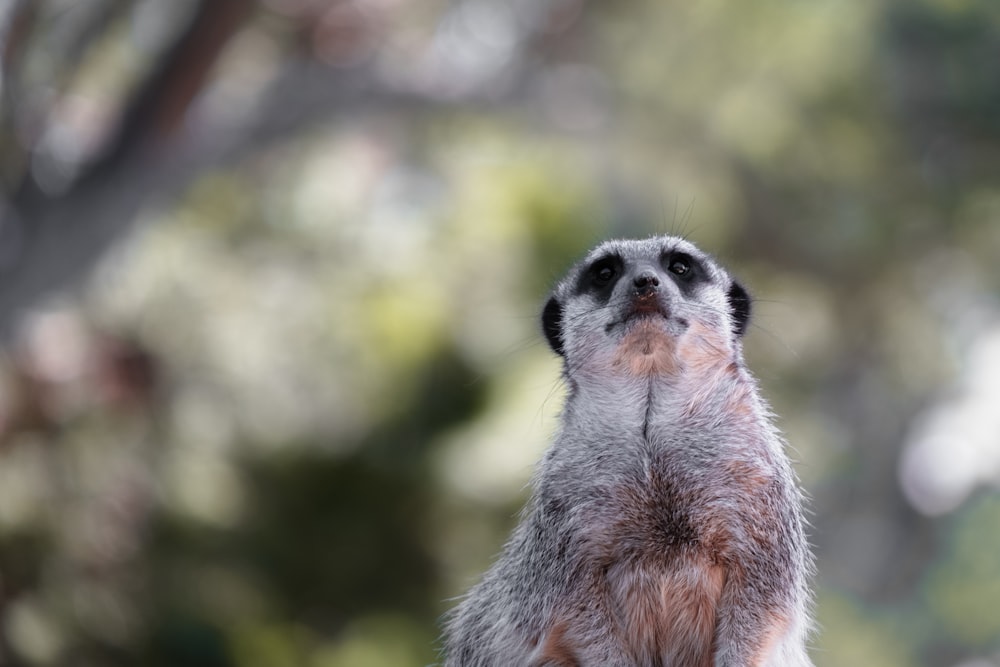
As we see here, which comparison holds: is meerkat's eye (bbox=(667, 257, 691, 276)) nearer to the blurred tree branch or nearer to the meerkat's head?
the meerkat's head

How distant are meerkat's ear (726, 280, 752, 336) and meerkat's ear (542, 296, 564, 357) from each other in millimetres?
481

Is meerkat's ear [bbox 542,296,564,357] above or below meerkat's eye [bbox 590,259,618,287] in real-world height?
below

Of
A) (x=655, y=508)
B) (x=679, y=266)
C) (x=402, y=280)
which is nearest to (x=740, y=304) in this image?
(x=679, y=266)

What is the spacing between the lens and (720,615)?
258 cm

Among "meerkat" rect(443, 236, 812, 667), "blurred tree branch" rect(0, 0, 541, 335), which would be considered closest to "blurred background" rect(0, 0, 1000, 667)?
"blurred tree branch" rect(0, 0, 541, 335)

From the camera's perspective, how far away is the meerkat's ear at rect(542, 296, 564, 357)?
3291 mm

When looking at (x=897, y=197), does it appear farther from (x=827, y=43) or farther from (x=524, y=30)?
(x=524, y=30)

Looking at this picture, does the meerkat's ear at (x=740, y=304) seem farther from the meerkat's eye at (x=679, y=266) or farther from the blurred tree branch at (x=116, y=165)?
the blurred tree branch at (x=116, y=165)

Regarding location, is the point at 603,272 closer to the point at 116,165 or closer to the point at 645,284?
the point at 645,284

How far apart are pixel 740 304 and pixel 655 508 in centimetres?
80

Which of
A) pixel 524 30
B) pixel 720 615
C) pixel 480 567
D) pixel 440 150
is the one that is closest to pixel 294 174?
pixel 440 150

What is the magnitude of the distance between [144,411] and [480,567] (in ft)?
8.09

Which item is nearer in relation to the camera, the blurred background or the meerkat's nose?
the meerkat's nose

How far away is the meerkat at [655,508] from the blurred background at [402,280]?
0.79 meters
